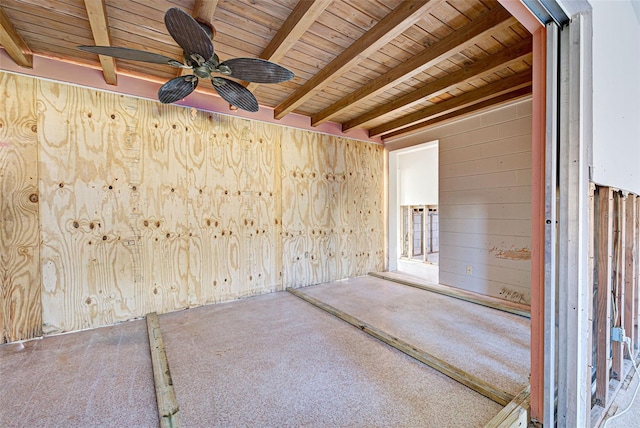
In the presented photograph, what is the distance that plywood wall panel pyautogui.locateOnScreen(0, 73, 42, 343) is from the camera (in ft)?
7.64

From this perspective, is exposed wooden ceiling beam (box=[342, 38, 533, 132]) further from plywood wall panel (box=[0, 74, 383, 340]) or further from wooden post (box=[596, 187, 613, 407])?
wooden post (box=[596, 187, 613, 407])

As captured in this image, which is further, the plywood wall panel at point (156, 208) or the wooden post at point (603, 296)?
the plywood wall panel at point (156, 208)

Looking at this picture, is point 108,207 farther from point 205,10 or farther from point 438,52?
point 438,52

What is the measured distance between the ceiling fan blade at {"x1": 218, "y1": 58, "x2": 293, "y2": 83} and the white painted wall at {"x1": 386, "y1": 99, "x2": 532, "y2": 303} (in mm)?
2942

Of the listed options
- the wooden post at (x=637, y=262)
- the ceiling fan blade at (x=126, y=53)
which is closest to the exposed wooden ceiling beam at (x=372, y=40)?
the ceiling fan blade at (x=126, y=53)

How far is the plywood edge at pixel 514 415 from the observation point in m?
1.33

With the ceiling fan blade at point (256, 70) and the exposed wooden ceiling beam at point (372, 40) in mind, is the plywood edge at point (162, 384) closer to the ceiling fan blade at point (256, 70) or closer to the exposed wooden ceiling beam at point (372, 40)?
the ceiling fan blade at point (256, 70)

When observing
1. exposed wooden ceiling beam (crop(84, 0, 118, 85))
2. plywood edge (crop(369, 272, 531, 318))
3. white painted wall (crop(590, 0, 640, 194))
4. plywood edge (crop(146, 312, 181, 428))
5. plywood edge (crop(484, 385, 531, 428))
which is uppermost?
exposed wooden ceiling beam (crop(84, 0, 118, 85))

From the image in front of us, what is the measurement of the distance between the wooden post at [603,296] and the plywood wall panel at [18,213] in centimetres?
446

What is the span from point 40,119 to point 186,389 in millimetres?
2744

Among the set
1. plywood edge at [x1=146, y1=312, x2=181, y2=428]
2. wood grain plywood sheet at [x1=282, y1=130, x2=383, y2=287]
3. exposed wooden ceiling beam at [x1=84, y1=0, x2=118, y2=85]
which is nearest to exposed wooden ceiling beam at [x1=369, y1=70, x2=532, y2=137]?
wood grain plywood sheet at [x1=282, y1=130, x2=383, y2=287]

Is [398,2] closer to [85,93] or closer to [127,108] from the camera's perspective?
[127,108]

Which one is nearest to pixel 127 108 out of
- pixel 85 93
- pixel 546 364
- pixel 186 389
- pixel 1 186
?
pixel 85 93

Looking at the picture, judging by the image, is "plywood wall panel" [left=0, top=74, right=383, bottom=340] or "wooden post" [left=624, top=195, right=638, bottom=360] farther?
"plywood wall panel" [left=0, top=74, right=383, bottom=340]
